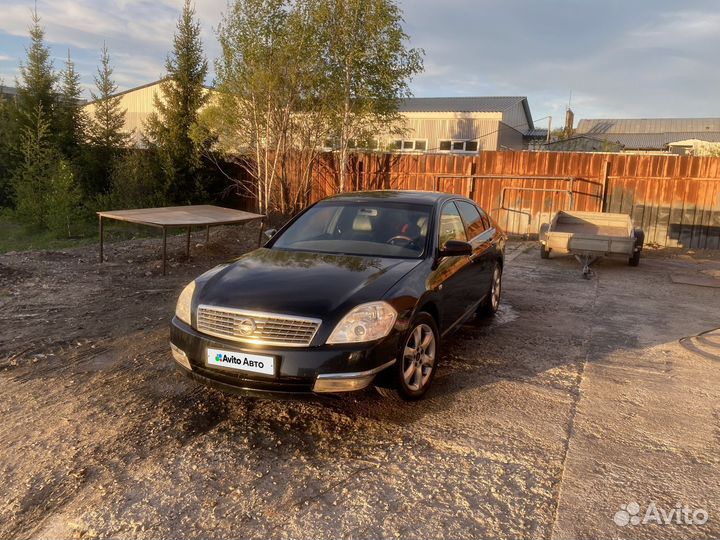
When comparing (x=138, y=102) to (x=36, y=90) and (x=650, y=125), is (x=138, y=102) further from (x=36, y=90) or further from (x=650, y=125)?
(x=650, y=125)

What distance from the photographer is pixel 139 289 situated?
7121 millimetres

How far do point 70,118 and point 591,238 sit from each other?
15637mm

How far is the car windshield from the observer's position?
14.2ft

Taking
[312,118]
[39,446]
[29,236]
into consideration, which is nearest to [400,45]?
[312,118]

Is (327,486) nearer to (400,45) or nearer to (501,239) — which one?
(501,239)

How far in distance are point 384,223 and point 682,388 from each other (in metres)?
2.76

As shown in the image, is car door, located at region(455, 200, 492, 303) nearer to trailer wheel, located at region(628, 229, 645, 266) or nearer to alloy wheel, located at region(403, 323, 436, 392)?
alloy wheel, located at region(403, 323, 436, 392)

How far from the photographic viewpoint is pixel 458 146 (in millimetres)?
26469

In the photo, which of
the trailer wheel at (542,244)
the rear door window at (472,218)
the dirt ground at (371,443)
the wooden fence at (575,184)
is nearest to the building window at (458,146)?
the wooden fence at (575,184)

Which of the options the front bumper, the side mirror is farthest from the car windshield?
the front bumper

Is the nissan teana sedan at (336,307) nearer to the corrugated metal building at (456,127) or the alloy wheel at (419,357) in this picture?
the alloy wheel at (419,357)

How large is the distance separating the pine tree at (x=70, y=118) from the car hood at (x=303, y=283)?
15.0 metres

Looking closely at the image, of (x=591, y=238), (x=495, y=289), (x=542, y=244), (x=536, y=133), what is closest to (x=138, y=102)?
(x=536, y=133)

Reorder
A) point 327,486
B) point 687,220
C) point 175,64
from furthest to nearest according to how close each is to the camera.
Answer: point 175,64
point 687,220
point 327,486
